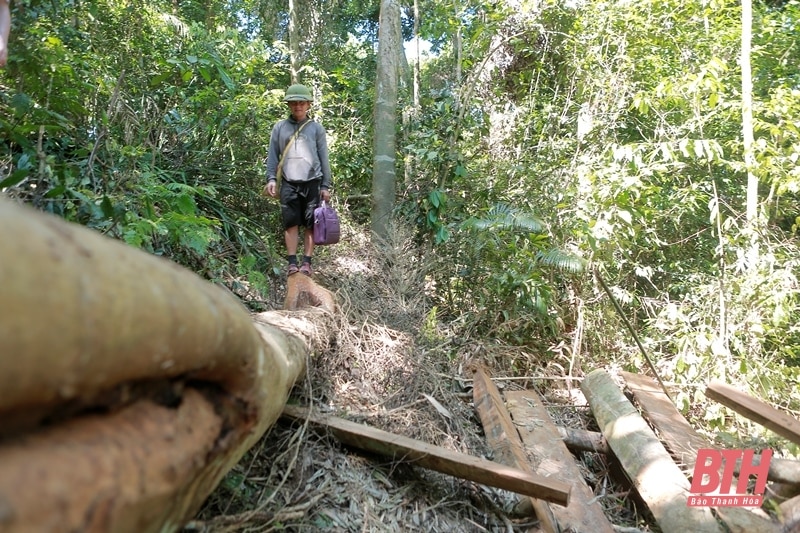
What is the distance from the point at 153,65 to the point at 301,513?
201 inches

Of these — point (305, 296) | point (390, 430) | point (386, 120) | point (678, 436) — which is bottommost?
point (678, 436)

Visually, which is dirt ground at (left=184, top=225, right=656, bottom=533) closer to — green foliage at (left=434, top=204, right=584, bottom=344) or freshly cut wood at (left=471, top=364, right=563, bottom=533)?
freshly cut wood at (left=471, top=364, right=563, bottom=533)

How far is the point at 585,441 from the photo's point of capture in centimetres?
377

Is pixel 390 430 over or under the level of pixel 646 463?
over

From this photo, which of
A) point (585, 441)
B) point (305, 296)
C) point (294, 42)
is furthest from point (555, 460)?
point (294, 42)

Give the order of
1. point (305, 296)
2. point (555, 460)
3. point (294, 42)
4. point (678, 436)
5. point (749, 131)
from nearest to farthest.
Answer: point (555, 460) → point (678, 436) → point (305, 296) → point (749, 131) → point (294, 42)

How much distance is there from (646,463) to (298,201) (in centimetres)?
342

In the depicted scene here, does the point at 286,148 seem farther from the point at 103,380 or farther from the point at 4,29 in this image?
the point at 103,380

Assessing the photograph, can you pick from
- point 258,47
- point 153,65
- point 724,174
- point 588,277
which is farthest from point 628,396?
point 258,47

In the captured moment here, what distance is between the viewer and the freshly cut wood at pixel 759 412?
→ 2857mm

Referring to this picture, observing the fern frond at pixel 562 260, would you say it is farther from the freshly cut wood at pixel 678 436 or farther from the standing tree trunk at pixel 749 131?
the standing tree trunk at pixel 749 131

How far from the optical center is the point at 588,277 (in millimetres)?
5242

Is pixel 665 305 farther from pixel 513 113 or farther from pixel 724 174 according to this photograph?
pixel 513 113

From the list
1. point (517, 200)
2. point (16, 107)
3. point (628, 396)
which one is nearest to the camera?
point (16, 107)
